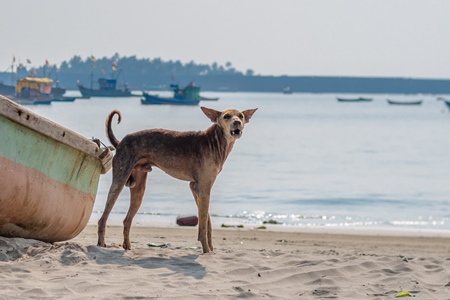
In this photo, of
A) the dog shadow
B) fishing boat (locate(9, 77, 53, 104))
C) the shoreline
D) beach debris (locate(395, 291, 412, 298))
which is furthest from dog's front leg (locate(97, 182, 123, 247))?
fishing boat (locate(9, 77, 53, 104))

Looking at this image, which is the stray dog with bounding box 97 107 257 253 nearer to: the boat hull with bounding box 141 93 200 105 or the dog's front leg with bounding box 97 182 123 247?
the dog's front leg with bounding box 97 182 123 247

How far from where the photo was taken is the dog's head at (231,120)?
9.32 metres

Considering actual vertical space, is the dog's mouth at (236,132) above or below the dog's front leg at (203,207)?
above

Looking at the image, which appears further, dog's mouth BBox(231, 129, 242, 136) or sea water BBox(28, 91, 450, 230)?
sea water BBox(28, 91, 450, 230)

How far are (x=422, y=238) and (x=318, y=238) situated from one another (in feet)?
6.24

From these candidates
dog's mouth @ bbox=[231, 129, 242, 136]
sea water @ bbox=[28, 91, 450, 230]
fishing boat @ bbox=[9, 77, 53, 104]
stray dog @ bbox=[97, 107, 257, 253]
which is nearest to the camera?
dog's mouth @ bbox=[231, 129, 242, 136]

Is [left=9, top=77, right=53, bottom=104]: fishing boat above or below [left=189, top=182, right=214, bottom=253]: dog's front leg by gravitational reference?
above

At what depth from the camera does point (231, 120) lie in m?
9.41

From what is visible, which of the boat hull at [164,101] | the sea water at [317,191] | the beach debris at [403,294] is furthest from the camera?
the boat hull at [164,101]

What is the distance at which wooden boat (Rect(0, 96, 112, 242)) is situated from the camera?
28.3 feet

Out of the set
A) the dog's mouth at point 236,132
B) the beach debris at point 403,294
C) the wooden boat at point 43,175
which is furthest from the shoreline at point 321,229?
the beach debris at point 403,294

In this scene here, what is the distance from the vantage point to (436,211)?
22062mm

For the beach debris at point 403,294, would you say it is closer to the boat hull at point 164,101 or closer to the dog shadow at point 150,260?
the dog shadow at point 150,260

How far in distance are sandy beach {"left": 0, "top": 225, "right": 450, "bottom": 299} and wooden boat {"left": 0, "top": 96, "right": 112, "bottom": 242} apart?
0.27 metres
